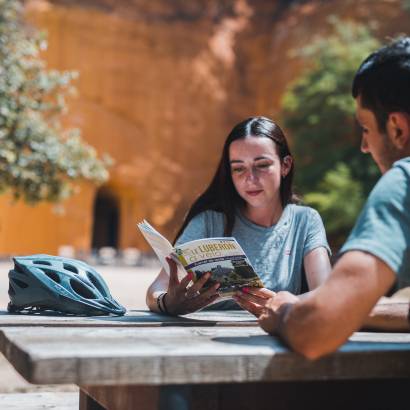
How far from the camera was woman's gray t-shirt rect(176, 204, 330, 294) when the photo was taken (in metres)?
3.11

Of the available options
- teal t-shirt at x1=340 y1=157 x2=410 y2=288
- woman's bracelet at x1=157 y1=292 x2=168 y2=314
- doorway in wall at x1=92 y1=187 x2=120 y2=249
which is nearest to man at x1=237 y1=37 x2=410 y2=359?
teal t-shirt at x1=340 y1=157 x2=410 y2=288

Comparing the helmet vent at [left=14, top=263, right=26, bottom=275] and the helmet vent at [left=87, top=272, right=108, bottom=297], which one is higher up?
the helmet vent at [left=14, top=263, right=26, bottom=275]

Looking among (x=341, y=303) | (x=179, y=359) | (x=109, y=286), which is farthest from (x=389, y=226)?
(x=109, y=286)

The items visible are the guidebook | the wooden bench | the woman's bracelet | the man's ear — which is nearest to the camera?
the man's ear

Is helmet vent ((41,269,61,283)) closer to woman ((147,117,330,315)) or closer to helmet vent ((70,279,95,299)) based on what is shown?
helmet vent ((70,279,95,299))

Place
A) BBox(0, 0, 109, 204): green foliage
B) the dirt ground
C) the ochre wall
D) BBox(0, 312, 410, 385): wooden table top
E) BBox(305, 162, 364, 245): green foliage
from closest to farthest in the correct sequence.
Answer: BBox(0, 312, 410, 385): wooden table top
the dirt ground
BBox(0, 0, 109, 204): green foliage
BBox(305, 162, 364, 245): green foliage
the ochre wall

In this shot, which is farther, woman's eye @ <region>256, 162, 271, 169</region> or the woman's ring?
woman's eye @ <region>256, 162, 271, 169</region>

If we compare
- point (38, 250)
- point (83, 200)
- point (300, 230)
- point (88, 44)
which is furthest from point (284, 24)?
point (300, 230)

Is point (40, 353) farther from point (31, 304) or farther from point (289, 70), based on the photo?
point (289, 70)

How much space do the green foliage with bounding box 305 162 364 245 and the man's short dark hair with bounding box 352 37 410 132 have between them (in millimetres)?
17718

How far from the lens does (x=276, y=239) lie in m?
3.17

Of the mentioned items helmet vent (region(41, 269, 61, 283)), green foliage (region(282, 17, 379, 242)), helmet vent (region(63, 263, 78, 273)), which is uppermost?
green foliage (region(282, 17, 379, 242))

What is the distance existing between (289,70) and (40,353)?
29.9 metres

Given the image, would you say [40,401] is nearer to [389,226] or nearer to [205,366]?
[205,366]
